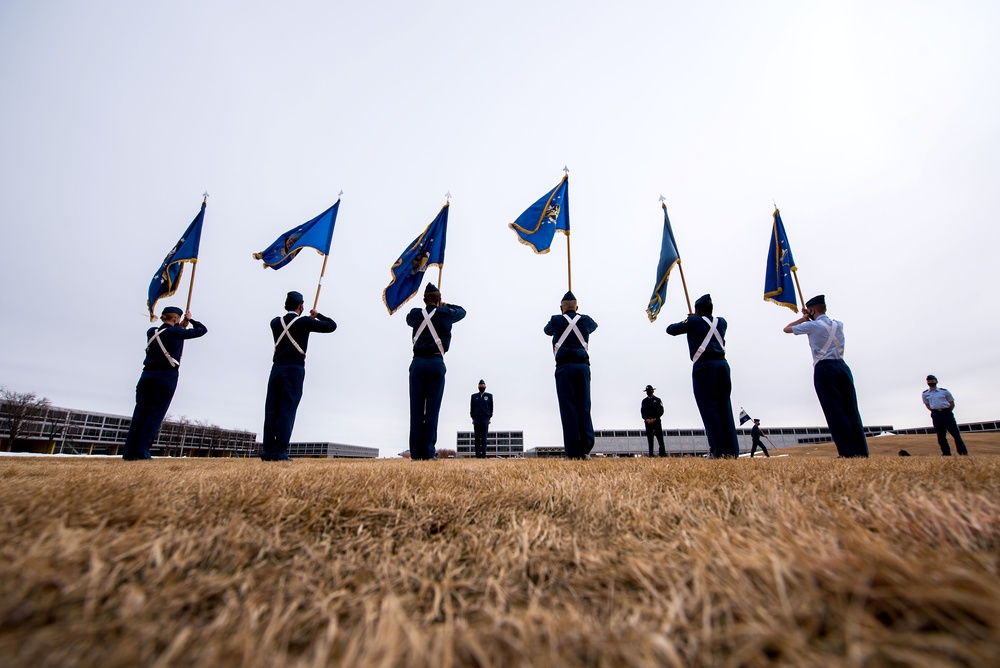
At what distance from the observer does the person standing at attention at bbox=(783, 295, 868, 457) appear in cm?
553

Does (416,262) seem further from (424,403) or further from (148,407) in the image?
(148,407)

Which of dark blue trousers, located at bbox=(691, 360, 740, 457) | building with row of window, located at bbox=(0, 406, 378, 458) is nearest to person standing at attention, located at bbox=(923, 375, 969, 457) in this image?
dark blue trousers, located at bbox=(691, 360, 740, 457)

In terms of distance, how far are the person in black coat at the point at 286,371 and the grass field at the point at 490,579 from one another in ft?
16.8

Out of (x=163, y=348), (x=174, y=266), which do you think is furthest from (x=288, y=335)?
(x=174, y=266)

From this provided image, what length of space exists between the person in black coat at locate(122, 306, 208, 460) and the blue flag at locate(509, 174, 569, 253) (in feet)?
20.5

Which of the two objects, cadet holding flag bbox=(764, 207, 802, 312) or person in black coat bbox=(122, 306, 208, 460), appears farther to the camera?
cadet holding flag bbox=(764, 207, 802, 312)

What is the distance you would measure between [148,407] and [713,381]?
28.8 feet

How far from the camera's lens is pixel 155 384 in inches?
259

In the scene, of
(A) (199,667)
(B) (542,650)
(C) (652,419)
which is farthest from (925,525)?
(C) (652,419)

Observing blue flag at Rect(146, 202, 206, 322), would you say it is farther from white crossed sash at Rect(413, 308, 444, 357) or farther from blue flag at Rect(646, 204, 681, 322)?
blue flag at Rect(646, 204, 681, 322)

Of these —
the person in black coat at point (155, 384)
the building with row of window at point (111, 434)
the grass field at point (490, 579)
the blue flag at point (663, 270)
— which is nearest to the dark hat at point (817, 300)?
the blue flag at point (663, 270)

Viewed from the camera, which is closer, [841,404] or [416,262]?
[841,404]

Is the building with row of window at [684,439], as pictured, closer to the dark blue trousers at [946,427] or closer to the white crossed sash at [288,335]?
the dark blue trousers at [946,427]

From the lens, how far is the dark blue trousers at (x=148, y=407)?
6367 millimetres
